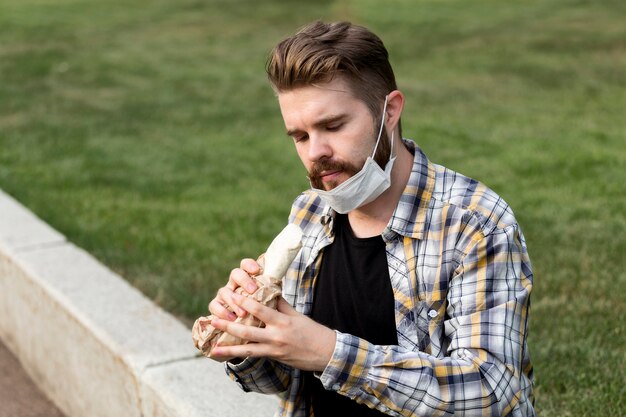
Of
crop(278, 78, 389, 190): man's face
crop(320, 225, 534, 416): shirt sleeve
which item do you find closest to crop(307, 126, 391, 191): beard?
crop(278, 78, 389, 190): man's face

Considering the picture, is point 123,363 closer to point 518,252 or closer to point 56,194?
point 518,252

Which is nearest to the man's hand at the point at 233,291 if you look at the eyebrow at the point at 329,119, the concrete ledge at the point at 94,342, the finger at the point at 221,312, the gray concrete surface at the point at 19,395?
the finger at the point at 221,312

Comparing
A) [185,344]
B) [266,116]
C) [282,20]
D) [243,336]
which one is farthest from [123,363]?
[282,20]

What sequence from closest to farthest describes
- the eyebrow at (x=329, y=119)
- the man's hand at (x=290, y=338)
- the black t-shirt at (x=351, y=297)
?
1. the man's hand at (x=290, y=338)
2. the eyebrow at (x=329, y=119)
3. the black t-shirt at (x=351, y=297)

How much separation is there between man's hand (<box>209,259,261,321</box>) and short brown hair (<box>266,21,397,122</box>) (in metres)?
0.45

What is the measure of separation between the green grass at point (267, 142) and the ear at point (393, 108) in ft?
5.36

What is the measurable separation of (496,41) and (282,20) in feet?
16.8

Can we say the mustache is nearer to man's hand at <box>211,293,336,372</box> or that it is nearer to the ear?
the ear

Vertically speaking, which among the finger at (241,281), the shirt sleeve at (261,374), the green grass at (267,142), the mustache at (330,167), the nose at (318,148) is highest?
the nose at (318,148)

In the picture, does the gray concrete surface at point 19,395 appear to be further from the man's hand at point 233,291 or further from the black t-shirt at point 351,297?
the man's hand at point 233,291

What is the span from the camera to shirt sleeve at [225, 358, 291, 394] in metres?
2.57

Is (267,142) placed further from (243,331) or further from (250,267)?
(243,331)

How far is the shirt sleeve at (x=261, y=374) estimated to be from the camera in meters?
2.57

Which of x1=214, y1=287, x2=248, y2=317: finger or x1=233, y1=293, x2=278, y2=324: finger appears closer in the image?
x1=233, y1=293, x2=278, y2=324: finger
